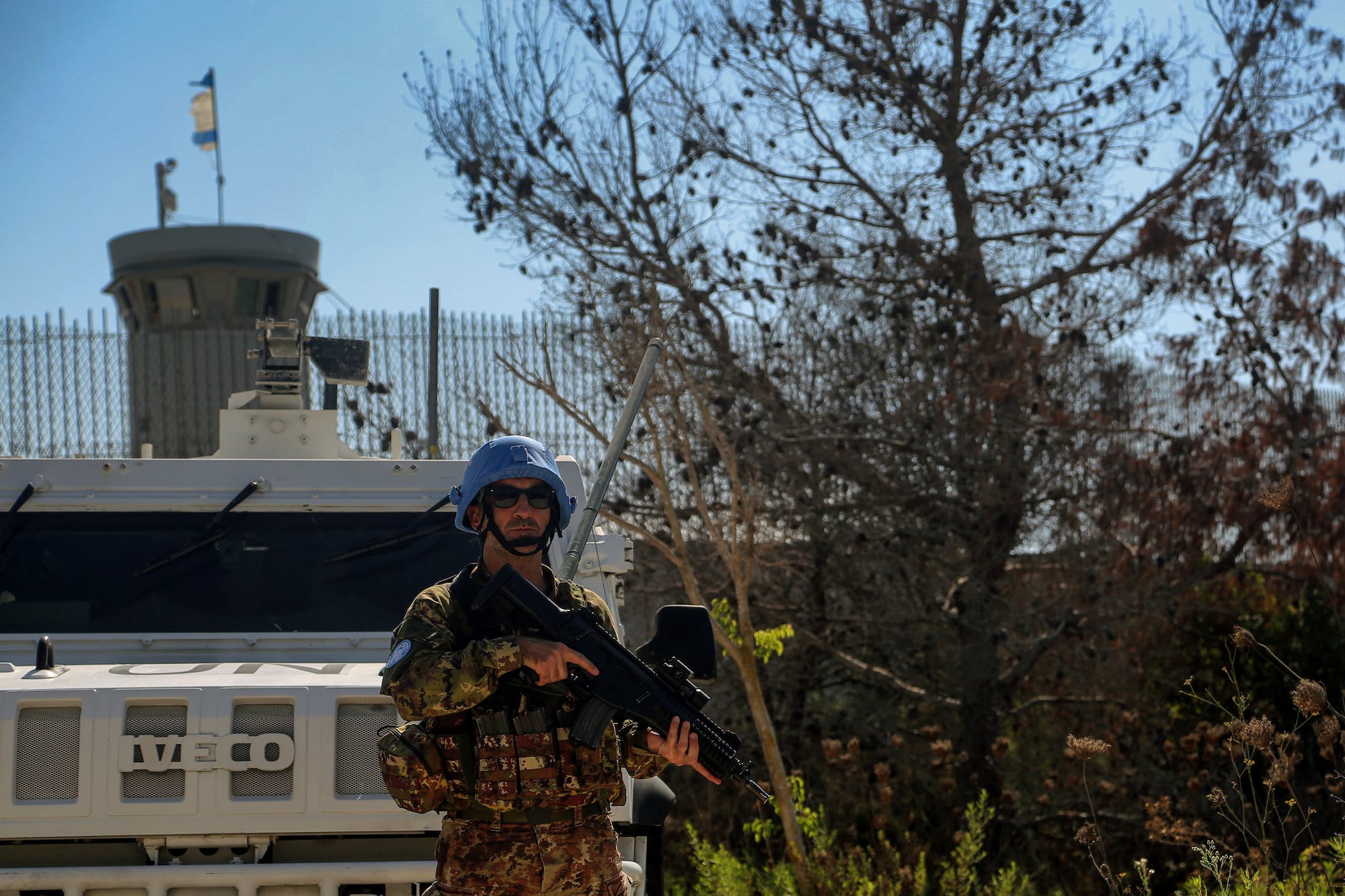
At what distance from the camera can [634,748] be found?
2.87 m

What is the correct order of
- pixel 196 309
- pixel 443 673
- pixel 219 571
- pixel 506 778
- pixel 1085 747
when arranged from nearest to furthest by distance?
1. pixel 443 673
2. pixel 506 778
3. pixel 1085 747
4. pixel 219 571
5. pixel 196 309

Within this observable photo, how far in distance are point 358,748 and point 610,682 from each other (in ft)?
3.25

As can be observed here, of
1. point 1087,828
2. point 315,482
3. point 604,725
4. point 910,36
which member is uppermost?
point 910,36

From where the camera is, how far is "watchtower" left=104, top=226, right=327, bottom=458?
965 cm

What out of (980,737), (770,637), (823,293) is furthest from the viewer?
(823,293)

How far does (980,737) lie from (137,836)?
19.7ft

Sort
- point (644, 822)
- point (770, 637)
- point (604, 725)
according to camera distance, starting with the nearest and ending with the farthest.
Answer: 1. point (604, 725)
2. point (644, 822)
3. point (770, 637)

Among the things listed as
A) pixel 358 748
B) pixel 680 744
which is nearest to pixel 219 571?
pixel 358 748

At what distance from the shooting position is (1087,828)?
12.5 feet

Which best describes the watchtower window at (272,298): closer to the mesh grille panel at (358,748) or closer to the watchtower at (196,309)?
the watchtower at (196,309)

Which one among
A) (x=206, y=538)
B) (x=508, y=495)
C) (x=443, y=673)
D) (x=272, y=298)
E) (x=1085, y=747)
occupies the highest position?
(x=272, y=298)

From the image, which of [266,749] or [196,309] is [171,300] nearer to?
[196,309]

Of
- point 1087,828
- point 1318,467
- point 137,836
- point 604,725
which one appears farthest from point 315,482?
point 1318,467

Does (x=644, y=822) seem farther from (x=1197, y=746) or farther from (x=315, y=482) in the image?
(x=1197, y=746)
